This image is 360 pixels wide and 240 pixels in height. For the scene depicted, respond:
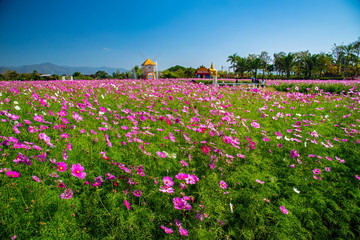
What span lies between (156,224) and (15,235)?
100cm

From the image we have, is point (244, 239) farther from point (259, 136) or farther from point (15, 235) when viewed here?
point (259, 136)

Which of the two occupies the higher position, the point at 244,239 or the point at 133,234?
the point at 133,234

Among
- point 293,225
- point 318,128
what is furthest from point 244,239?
point 318,128

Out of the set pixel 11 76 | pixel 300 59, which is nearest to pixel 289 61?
pixel 300 59

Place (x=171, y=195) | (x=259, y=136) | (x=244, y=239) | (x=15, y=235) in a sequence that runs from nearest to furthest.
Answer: (x=15, y=235) < (x=244, y=239) < (x=171, y=195) < (x=259, y=136)

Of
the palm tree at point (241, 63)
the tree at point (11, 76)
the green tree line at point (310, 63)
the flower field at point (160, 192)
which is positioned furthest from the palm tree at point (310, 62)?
the tree at point (11, 76)

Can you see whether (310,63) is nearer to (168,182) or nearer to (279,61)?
(279,61)

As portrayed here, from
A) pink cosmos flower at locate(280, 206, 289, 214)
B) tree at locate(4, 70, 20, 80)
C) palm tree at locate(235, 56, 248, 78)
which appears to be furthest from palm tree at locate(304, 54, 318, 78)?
tree at locate(4, 70, 20, 80)

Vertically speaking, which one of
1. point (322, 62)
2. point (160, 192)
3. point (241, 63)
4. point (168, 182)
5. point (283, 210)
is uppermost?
point (241, 63)

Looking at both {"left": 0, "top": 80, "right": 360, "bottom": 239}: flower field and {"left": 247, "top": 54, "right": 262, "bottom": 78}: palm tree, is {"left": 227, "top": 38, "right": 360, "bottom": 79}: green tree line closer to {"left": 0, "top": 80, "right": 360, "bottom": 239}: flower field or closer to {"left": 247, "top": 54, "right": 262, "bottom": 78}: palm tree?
{"left": 247, "top": 54, "right": 262, "bottom": 78}: palm tree

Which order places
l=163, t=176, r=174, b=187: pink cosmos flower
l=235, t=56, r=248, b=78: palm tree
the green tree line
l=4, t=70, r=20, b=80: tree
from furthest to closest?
l=235, t=56, r=248, b=78: palm tree → the green tree line → l=4, t=70, r=20, b=80: tree → l=163, t=176, r=174, b=187: pink cosmos flower

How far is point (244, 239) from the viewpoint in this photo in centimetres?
174

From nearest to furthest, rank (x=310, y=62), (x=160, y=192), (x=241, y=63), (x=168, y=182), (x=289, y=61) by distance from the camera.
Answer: (x=168, y=182) < (x=160, y=192) < (x=310, y=62) < (x=289, y=61) < (x=241, y=63)

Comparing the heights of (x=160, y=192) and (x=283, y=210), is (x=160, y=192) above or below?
above
